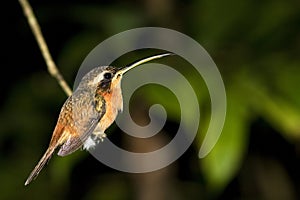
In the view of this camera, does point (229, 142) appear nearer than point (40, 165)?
No

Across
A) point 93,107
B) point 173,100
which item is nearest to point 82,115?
point 93,107

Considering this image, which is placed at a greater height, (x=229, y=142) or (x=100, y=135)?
(x=100, y=135)

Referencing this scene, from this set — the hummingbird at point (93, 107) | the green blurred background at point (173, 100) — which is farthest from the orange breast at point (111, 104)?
the green blurred background at point (173, 100)

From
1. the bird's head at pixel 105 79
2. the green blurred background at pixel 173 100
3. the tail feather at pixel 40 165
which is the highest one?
the bird's head at pixel 105 79

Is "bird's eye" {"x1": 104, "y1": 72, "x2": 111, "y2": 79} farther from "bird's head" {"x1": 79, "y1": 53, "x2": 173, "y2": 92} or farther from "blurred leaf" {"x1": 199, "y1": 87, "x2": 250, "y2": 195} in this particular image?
"blurred leaf" {"x1": 199, "y1": 87, "x2": 250, "y2": 195}

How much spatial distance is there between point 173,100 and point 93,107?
75 centimetres

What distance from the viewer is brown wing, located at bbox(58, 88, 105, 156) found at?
2.86ft

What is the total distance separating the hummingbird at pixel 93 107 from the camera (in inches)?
35.1

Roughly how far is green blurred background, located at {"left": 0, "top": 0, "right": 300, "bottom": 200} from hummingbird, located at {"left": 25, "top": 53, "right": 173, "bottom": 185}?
70 centimetres

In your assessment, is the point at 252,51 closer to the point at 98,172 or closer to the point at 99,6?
the point at 99,6

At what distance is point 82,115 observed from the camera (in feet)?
2.99

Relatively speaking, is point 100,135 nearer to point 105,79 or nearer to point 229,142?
point 105,79

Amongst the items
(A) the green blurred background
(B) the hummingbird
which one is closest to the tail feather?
(B) the hummingbird

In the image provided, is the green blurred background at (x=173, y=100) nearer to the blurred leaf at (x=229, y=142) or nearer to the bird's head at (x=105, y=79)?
the blurred leaf at (x=229, y=142)
